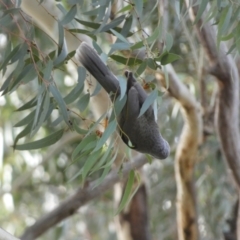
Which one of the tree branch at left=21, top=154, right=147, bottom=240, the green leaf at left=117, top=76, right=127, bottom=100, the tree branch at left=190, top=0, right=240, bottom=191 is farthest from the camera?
the tree branch at left=21, top=154, right=147, bottom=240

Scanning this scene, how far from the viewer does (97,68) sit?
1020 mm

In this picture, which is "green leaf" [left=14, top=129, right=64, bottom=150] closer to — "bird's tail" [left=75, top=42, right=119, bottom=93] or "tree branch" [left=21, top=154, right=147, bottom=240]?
"bird's tail" [left=75, top=42, right=119, bottom=93]

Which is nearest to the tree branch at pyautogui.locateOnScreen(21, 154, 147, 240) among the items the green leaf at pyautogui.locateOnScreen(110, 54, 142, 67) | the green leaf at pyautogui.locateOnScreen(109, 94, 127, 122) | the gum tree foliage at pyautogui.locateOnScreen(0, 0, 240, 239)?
the gum tree foliage at pyautogui.locateOnScreen(0, 0, 240, 239)

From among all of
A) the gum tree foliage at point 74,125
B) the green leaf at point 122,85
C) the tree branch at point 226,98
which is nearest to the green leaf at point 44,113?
the gum tree foliage at point 74,125

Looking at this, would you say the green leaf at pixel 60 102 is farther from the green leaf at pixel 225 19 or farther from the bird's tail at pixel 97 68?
the green leaf at pixel 225 19

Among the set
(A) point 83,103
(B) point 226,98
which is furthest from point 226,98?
(A) point 83,103

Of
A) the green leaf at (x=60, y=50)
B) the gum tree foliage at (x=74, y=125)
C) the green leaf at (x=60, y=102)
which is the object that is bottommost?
the gum tree foliage at (x=74, y=125)

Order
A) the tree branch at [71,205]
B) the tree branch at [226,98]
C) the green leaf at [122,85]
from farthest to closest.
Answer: the tree branch at [71,205] < the tree branch at [226,98] < the green leaf at [122,85]

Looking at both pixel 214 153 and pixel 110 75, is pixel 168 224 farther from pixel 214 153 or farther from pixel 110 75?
pixel 110 75

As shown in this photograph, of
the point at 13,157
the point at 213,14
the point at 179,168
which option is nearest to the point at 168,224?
the point at 13,157

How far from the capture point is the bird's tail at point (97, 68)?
1.01 metres

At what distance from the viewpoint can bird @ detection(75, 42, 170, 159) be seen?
101cm

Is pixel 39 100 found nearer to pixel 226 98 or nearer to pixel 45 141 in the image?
pixel 45 141

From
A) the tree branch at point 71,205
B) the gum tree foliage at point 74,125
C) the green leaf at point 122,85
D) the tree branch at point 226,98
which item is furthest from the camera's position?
the tree branch at point 71,205
